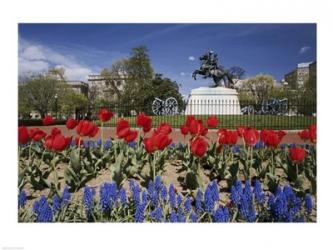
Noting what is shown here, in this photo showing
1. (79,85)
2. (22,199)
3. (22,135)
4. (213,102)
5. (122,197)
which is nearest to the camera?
(122,197)

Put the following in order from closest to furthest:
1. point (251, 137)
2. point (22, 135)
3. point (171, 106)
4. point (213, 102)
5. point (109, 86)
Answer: point (251, 137), point (22, 135), point (109, 86), point (171, 106), point (213, 102)

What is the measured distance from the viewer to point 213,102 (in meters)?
12.1

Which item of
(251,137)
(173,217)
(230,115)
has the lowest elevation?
(173,217)

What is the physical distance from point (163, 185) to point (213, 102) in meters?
9.70

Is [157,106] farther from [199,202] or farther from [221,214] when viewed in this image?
[221,214]

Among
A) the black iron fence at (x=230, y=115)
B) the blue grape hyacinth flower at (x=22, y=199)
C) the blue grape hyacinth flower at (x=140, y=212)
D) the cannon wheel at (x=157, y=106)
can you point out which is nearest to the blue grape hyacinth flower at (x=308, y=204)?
the blue grape hyacinth flower at (x=140, y=212)

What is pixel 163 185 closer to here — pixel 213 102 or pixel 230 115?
pixel 230 115

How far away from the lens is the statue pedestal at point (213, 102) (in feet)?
37.9

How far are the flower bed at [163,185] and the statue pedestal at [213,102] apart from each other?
7.93m

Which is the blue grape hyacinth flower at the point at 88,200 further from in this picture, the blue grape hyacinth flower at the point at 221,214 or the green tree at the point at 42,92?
the green tree at the point at 42,92

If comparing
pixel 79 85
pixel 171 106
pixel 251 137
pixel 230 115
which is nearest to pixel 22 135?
pixel 251 137

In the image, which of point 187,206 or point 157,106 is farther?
point 157,106

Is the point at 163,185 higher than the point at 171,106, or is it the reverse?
the point at 171,106
